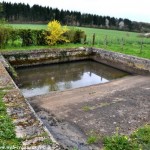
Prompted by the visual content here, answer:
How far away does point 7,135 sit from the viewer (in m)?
4.80

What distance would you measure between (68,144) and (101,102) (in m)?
3.35

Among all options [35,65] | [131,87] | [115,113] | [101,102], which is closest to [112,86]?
[131,87]

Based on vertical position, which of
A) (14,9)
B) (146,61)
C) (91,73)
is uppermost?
(14,9)

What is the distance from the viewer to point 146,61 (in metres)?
14.2

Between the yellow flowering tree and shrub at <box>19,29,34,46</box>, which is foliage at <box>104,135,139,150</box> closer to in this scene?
shrub at <box>19,29,34,46</box>

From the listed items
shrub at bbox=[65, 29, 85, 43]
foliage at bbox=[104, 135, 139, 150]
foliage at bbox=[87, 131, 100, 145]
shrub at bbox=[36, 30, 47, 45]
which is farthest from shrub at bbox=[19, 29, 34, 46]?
foliage at bbox=[104, 135, 139, 150]

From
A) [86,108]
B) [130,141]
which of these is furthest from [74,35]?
[130,141]

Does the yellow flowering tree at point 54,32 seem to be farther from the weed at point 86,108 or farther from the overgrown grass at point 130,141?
the overgrown grass at point 130,141

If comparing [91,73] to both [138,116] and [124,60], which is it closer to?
[124,60]

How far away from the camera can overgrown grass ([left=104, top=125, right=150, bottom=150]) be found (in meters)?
5.59

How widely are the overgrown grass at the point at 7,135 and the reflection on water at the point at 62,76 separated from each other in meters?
5.37

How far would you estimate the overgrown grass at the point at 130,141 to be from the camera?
18.4 ft

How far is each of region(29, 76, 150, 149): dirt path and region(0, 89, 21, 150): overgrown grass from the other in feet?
7.34

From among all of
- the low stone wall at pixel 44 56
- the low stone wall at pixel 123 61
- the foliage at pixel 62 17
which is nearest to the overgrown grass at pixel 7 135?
the low stone wall at pixel 44 56
